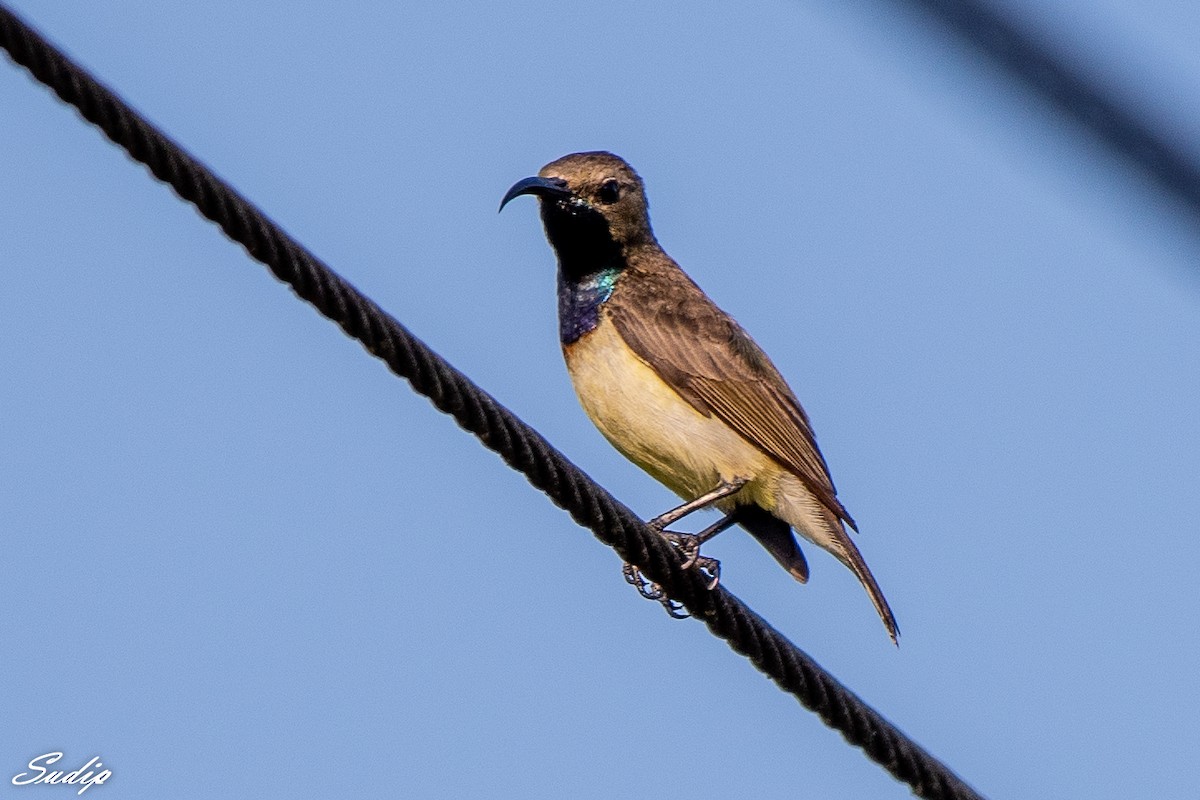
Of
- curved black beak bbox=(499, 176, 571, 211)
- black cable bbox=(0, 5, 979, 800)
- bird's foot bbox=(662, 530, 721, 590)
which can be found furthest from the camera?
curved black beak bbox=(499, 176, 571, 211)

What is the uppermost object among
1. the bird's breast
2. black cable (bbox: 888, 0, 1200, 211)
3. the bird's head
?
the bird's head

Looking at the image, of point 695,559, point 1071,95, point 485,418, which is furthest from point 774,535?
point 1071,95

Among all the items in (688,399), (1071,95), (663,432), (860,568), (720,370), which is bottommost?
(1071,95)

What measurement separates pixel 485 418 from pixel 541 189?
13.0ft

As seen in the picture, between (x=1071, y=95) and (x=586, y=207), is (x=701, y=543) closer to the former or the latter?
(x=586, y=207)

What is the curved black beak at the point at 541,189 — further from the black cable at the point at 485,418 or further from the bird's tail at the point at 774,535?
the black cable at the point at 485,418

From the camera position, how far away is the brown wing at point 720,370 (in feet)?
24.1

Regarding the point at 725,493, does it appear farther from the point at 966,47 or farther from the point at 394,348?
the point at 966,47

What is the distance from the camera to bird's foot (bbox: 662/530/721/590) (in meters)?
5.57

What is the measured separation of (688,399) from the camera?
734 centimetres

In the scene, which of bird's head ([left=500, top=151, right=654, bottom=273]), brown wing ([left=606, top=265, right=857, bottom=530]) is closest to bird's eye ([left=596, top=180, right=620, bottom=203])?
bird's head ([left=500, top=151, right=654, bottom=273])

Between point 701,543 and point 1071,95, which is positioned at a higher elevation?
point 701,543

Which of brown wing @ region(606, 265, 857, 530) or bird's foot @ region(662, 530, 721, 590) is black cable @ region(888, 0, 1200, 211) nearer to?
bird's foot @ region(662, 530, 721, 590)

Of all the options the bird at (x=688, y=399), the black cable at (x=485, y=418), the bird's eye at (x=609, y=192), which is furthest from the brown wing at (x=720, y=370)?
the black cable at (x=485, y=418)
